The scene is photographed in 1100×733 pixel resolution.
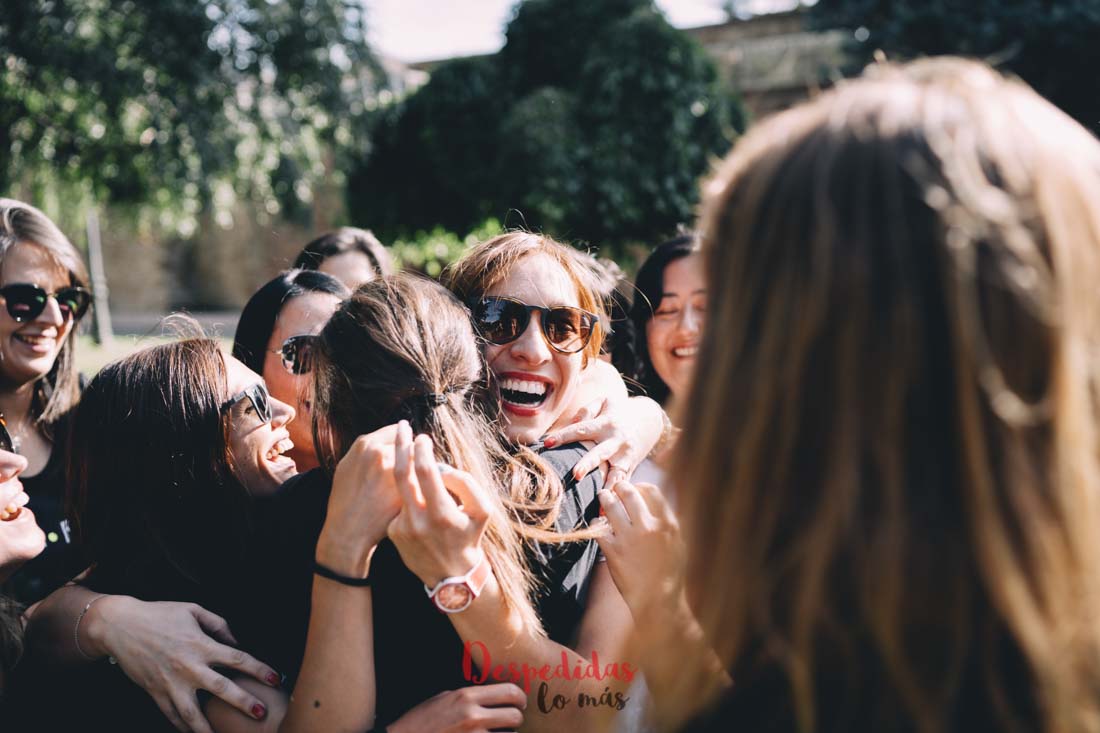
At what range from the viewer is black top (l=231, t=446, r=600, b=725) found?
5.48 feet

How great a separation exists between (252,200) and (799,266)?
13.8 m

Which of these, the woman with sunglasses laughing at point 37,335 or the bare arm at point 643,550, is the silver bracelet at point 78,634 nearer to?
the woman with sunglasses laughing at point 37,335

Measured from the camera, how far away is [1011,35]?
11.3 meters

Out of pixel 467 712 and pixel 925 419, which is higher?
pixel 925 419

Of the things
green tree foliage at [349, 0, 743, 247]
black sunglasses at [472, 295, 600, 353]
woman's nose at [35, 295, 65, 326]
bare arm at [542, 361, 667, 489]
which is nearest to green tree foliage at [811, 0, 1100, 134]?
green tree foliage at [349, 0, 743, 247]

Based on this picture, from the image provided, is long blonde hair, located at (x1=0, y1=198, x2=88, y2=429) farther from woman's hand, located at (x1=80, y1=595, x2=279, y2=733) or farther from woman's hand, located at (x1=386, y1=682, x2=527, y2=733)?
woman's hand, located at (x1=386, y1=682, x2=527, y2=733)

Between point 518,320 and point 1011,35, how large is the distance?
1185 centimetres

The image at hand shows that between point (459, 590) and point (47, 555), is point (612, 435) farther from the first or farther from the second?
point (47, 555)

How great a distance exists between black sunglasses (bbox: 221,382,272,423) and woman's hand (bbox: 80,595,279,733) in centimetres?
47

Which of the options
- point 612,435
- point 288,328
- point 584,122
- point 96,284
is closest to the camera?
point 612,435

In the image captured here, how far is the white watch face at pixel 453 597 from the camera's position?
1.49 meters

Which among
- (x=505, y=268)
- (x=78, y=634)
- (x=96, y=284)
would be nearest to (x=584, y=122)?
(x=96, y=284)

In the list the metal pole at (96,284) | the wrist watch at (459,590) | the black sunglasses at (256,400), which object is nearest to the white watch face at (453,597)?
the wrist watch at (459,590)

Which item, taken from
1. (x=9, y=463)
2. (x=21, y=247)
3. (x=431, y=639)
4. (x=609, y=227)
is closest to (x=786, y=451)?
(x=431, y=639)
